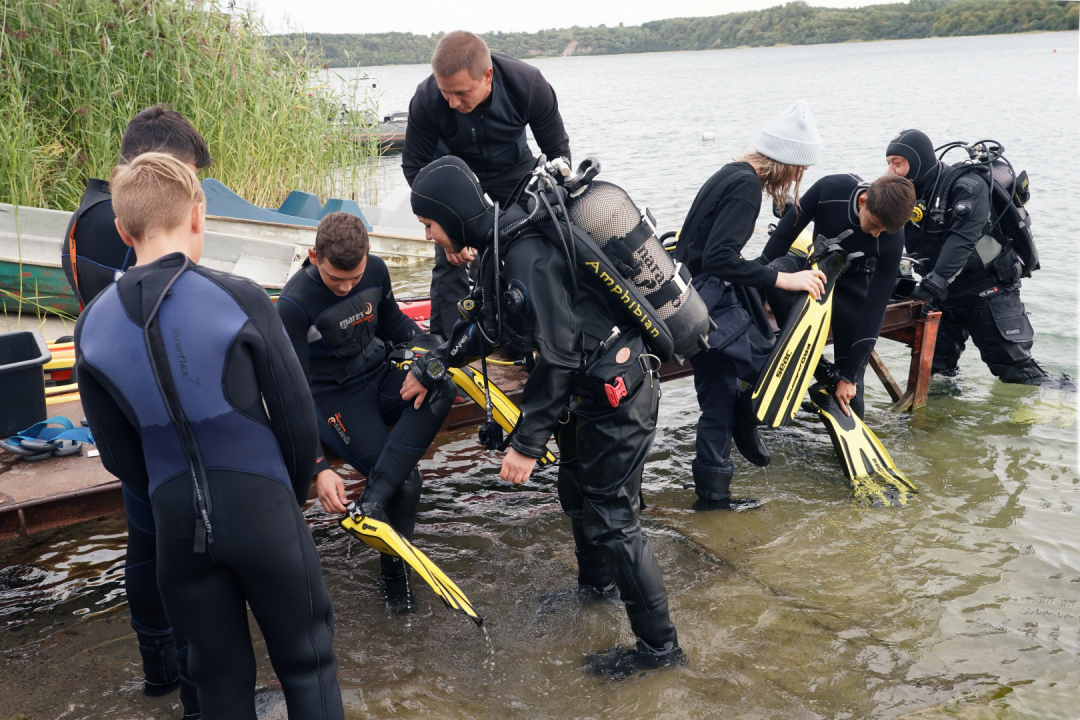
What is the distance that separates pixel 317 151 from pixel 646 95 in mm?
40976

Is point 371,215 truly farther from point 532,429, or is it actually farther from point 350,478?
point 532,429

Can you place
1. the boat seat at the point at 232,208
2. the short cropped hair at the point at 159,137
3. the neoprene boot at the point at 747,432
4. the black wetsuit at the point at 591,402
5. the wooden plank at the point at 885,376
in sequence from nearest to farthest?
1. the black wetsuit at the point at 591,402
2. the short cropped hair at the point at 159,137
3. the neoprene boot at the point at 747,432
4. the wooden plank at the point at 885,376
5. the boat seat at the point at 232,208

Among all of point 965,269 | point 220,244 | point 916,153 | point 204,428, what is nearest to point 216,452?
point 204,428

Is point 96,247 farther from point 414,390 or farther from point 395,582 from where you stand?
point 395,582

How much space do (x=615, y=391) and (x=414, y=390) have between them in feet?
3.04

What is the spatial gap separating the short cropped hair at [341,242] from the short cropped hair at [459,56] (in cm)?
94

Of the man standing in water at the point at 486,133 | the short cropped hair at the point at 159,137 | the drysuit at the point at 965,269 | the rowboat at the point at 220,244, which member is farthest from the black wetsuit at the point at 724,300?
the rowboat at the point at 220,244

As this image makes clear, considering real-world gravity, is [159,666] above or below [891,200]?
below

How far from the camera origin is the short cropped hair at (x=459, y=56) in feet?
11.5

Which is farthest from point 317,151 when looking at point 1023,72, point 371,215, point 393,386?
point 1023,72

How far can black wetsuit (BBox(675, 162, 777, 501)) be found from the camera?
3633 mm

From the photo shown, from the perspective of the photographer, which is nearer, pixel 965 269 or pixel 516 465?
pixel 516 465

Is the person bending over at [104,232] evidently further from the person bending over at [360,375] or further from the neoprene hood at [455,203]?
the neoprene hood at [455,203]

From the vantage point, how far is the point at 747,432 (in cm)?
416
